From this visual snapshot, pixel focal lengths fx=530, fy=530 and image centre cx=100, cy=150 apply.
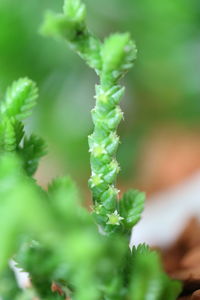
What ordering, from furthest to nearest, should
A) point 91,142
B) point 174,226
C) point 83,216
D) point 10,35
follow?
→ 1. point 10,35
2. point 174,226
3. point 91,142
4. point 83,216

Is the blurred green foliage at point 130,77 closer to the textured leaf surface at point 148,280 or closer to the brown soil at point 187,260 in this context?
the brown soil at point 187,260

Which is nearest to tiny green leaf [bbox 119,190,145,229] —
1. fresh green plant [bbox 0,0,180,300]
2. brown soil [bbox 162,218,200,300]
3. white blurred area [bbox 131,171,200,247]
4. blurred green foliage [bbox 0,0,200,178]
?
fresh green plant [bbox 0,0,180,300]

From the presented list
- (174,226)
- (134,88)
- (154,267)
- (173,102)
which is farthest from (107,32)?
(154,267)

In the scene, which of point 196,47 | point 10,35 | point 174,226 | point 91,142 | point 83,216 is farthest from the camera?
point 196,47

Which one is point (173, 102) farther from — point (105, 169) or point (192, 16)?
point (105, 169)

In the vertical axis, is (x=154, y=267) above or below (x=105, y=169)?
below

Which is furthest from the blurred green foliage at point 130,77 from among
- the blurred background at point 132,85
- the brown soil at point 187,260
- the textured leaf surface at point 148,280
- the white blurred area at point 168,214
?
the textured leaf surface at point 148,280

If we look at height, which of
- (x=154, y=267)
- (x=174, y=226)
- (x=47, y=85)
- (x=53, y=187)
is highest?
(x=47, y=85)

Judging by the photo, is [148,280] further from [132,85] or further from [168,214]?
[132,85]
